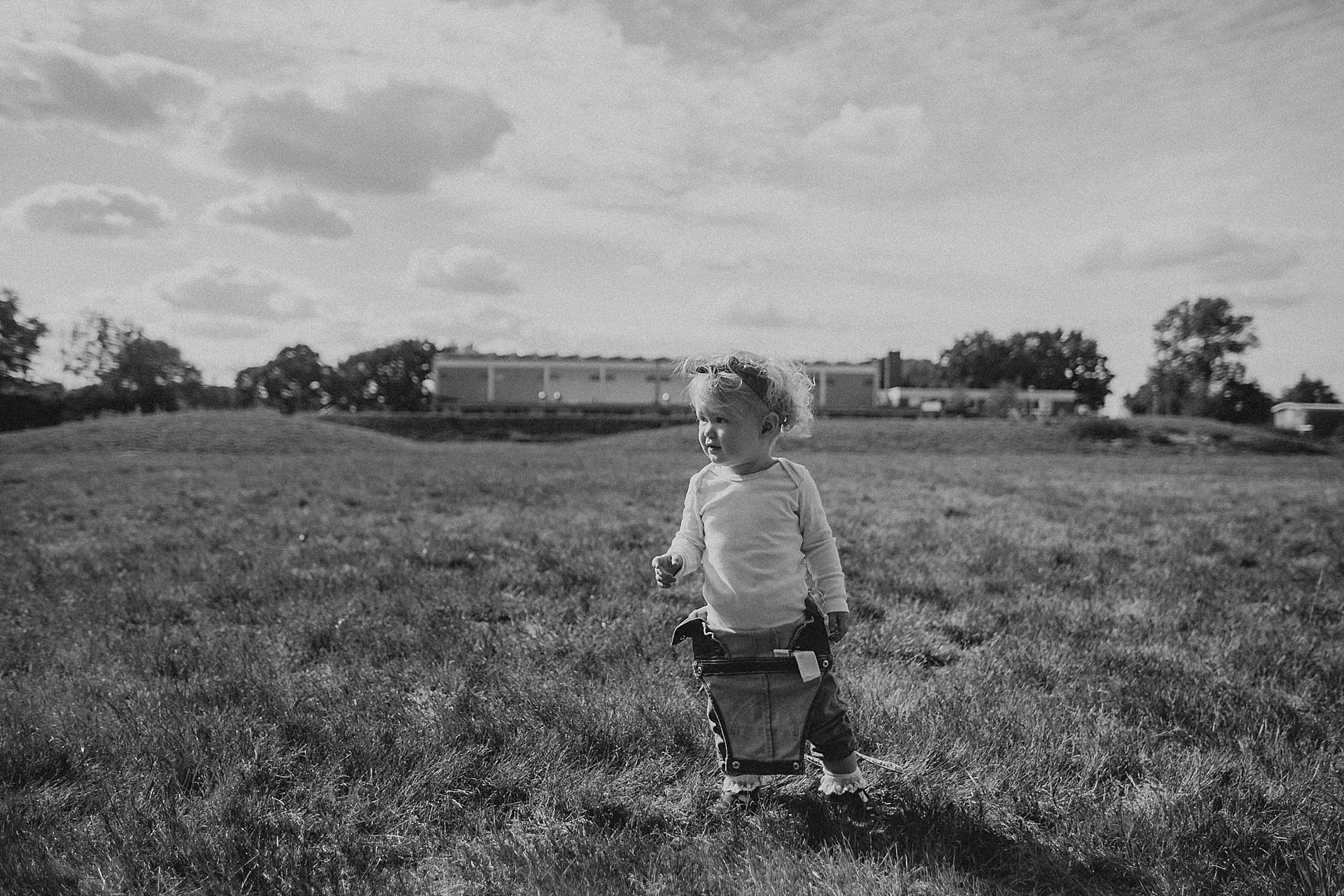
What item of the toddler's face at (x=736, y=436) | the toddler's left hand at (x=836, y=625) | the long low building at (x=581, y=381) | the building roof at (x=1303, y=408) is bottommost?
the toddler's left hand at (x=836, y=625)

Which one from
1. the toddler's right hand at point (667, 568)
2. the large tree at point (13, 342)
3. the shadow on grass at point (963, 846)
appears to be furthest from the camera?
the large tree at point (13, 342)

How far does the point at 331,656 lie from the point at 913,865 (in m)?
3.09

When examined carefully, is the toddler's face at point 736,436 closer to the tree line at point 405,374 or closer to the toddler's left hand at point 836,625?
the toddler's left hand at point 836,625

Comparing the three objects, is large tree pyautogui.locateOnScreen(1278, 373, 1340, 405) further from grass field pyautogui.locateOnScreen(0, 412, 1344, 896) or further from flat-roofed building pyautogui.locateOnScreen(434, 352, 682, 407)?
grass field pyautogui.locateOnScreen(0, 412, 1344, 896)

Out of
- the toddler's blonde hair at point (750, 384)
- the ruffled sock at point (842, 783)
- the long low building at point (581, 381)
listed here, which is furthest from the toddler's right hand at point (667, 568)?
the long low building at point (581, 381)

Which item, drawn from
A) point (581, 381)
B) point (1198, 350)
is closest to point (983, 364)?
point (1198, 350)

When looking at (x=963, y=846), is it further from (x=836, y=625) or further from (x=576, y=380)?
(x=576, y=380)

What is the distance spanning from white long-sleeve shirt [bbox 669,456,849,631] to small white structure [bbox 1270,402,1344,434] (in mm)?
85344

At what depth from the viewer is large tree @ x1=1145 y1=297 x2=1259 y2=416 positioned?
79500 mm

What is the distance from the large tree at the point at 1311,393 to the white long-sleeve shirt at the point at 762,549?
404 feet

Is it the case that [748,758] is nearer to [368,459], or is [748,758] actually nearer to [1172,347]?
[368,459]

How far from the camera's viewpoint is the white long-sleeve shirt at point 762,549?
301 centimetres

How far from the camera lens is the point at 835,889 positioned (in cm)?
227

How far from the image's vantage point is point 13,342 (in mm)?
61750
